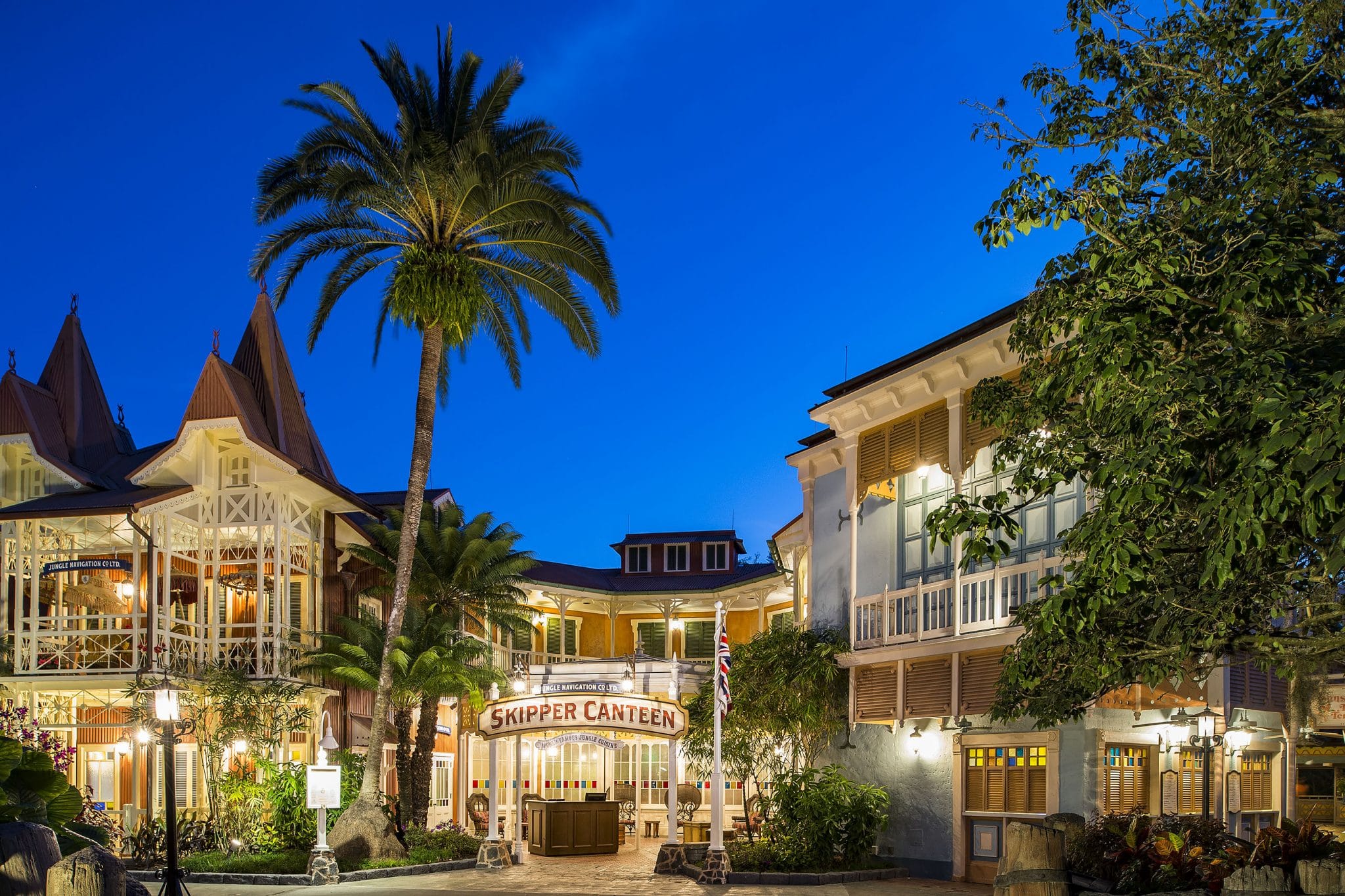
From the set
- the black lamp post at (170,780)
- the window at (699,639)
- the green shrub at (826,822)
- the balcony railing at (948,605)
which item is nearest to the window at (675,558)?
the window at (699,639)

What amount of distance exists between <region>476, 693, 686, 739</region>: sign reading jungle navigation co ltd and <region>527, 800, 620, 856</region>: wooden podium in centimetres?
375

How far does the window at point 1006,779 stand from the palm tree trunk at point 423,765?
11640mm

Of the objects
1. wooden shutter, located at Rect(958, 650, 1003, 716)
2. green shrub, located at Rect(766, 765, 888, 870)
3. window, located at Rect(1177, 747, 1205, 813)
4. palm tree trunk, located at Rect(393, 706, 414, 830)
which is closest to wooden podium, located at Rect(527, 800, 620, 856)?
palm tree trunk, located at Rect(393, 706, 414, 830)

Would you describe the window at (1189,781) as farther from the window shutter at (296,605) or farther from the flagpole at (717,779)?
the window shutter at (296,605)

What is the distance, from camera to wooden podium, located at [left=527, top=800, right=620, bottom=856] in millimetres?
28250

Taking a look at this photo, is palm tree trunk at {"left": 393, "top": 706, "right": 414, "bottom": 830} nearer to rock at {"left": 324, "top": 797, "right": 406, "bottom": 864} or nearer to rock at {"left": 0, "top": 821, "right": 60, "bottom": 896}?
rock at {"left": 324, "top": 797, "right": 406, "bottom": 864}

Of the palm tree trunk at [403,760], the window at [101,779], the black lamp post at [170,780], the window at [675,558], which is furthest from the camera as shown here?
the window at [675,558]

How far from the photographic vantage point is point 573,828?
2848cm

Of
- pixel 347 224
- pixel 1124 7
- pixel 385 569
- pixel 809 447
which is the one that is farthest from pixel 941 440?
pixel 385 569

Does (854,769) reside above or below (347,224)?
below

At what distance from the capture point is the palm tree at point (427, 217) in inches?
954

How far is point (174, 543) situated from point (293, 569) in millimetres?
2831

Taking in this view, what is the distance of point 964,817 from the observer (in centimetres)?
2123

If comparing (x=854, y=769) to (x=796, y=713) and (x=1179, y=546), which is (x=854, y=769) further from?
(x=1179, y=546)
